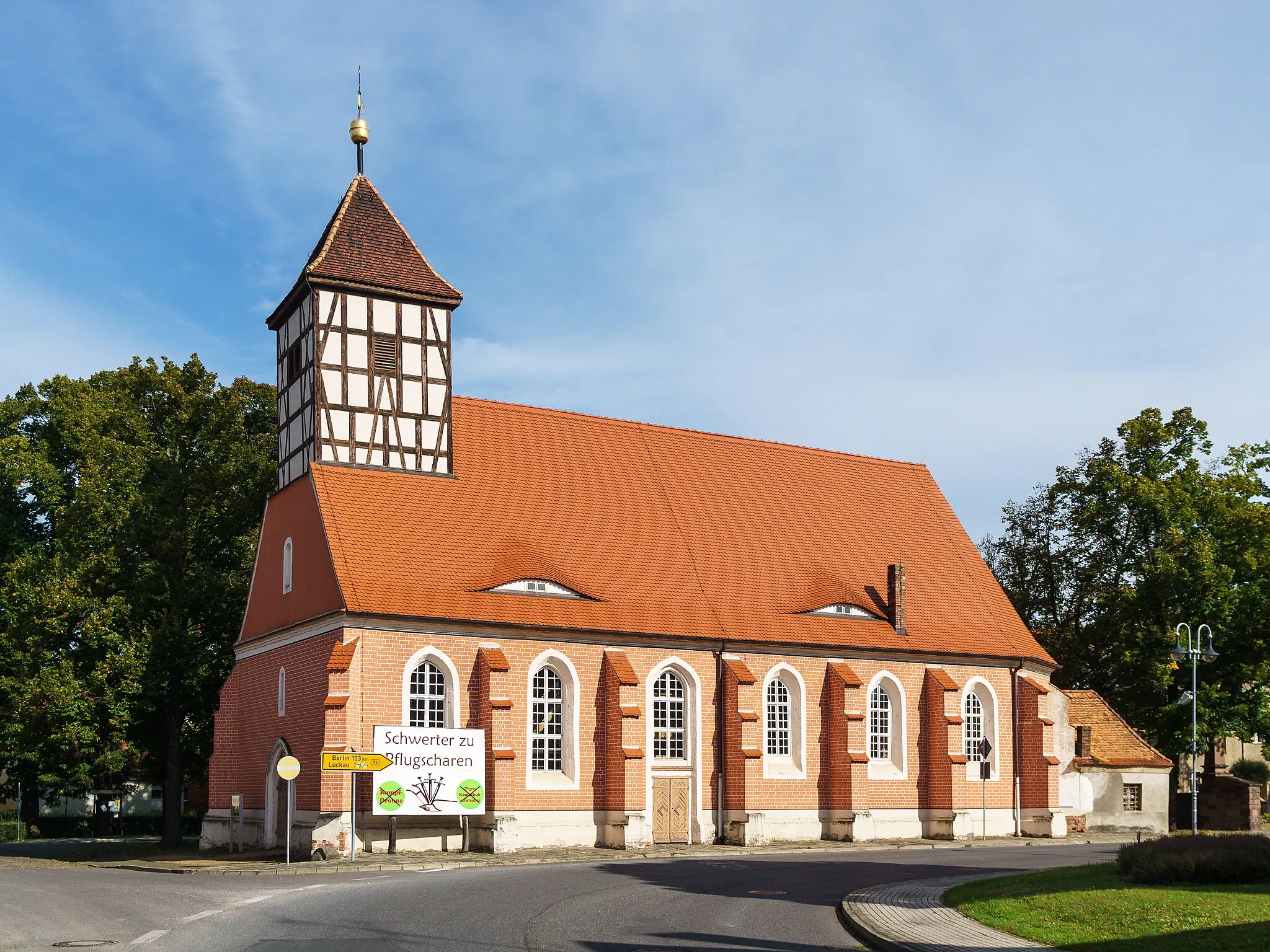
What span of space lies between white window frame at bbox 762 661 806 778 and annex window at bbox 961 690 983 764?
647 centimetres

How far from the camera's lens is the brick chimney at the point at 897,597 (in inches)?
1693

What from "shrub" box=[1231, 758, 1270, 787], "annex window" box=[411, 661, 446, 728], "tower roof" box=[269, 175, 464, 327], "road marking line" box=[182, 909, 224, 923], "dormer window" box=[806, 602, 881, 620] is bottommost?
"shrub" box=[1231, 758, 1270, 787]

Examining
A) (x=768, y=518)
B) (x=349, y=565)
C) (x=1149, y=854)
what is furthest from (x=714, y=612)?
(x=1149, y=854)

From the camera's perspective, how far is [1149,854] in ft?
67.6

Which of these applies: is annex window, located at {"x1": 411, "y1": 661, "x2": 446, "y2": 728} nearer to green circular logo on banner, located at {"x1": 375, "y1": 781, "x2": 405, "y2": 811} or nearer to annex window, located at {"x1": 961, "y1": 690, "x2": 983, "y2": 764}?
green circular logo on banner, located at {"x1": 375, "y1": 781, "x2": 405, "y2": 811}

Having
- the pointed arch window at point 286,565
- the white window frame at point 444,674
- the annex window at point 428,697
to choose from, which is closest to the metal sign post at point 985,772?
the white window frame at point 444,674

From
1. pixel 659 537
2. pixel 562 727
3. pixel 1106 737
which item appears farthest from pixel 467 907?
pixel 1106 737

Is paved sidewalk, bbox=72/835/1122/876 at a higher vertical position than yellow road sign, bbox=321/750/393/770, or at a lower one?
lower

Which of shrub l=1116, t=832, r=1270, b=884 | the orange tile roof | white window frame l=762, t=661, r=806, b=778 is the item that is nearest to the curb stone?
white window frame l=762, t=661, r=806, b=778

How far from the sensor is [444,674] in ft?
115

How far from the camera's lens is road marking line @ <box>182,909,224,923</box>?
59.6ft

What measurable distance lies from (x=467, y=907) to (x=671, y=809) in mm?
18891

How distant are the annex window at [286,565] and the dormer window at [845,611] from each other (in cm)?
1555

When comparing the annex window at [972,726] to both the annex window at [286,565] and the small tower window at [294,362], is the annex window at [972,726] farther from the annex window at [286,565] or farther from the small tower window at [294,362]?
the small tower window at [294,362]
